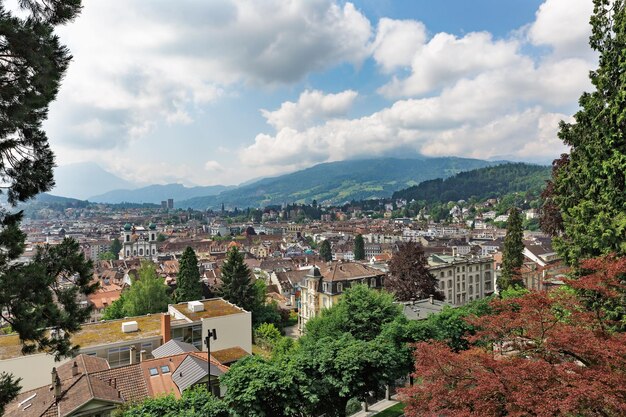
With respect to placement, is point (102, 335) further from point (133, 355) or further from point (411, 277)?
point (411, 277)

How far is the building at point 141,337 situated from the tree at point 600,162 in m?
20.5

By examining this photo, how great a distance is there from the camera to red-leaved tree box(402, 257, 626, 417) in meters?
8.05

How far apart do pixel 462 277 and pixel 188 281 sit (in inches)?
1245

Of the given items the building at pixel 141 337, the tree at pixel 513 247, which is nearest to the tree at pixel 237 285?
the building at pixel 141 337

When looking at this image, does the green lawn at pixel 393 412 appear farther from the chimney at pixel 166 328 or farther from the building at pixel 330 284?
the building at pixel 330 284

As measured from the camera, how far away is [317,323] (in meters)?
26.5

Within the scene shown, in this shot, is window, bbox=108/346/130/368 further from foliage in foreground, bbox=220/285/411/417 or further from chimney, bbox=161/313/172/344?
foliage in foreground, bbox=220/285/411/417

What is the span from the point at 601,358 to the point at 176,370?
1680cm

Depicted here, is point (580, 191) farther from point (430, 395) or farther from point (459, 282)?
point (459, 282)

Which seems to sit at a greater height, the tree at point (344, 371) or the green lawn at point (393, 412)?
the tree at point (344, 371)

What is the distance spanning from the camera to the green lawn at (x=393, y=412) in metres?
19.2

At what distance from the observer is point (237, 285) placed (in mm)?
40094

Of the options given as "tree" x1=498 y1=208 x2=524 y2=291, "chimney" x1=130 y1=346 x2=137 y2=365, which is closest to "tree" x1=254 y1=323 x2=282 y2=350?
"chimney" x1=130 y1=346 x2=137 y2=365

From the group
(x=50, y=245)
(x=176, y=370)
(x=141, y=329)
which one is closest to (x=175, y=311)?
(x=141, y=329)
